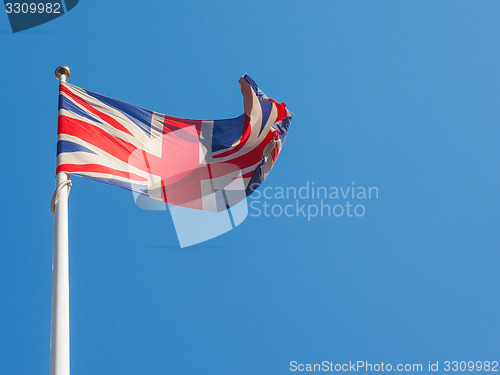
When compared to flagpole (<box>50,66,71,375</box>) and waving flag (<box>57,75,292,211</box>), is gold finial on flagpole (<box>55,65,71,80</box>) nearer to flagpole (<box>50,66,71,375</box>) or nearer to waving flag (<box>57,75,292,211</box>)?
waving flag (<box>57,75,292,211</box>)

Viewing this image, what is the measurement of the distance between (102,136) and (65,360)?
5408 mm

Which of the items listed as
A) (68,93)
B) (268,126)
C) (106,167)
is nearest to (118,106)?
(68,93)

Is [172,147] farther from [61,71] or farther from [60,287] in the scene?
[60,287]

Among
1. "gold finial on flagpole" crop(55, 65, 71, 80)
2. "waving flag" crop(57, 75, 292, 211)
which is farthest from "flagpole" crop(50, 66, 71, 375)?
"gold finial on flagpole" crop(55, 65, 71, 80)

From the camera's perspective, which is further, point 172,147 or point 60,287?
point 172,147

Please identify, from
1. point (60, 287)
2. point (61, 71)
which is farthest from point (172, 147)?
point (60, 287)

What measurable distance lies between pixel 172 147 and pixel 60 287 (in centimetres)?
585

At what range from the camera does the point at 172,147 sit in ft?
53.5

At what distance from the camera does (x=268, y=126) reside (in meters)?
17.1

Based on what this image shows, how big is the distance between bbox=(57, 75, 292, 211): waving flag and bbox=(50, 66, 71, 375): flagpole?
0.86 meters

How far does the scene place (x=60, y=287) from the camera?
11.0 metres

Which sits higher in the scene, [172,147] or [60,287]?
[172,147]

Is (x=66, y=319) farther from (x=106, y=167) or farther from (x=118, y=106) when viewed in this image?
(x=118, y=106)

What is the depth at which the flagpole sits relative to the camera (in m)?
10.4
